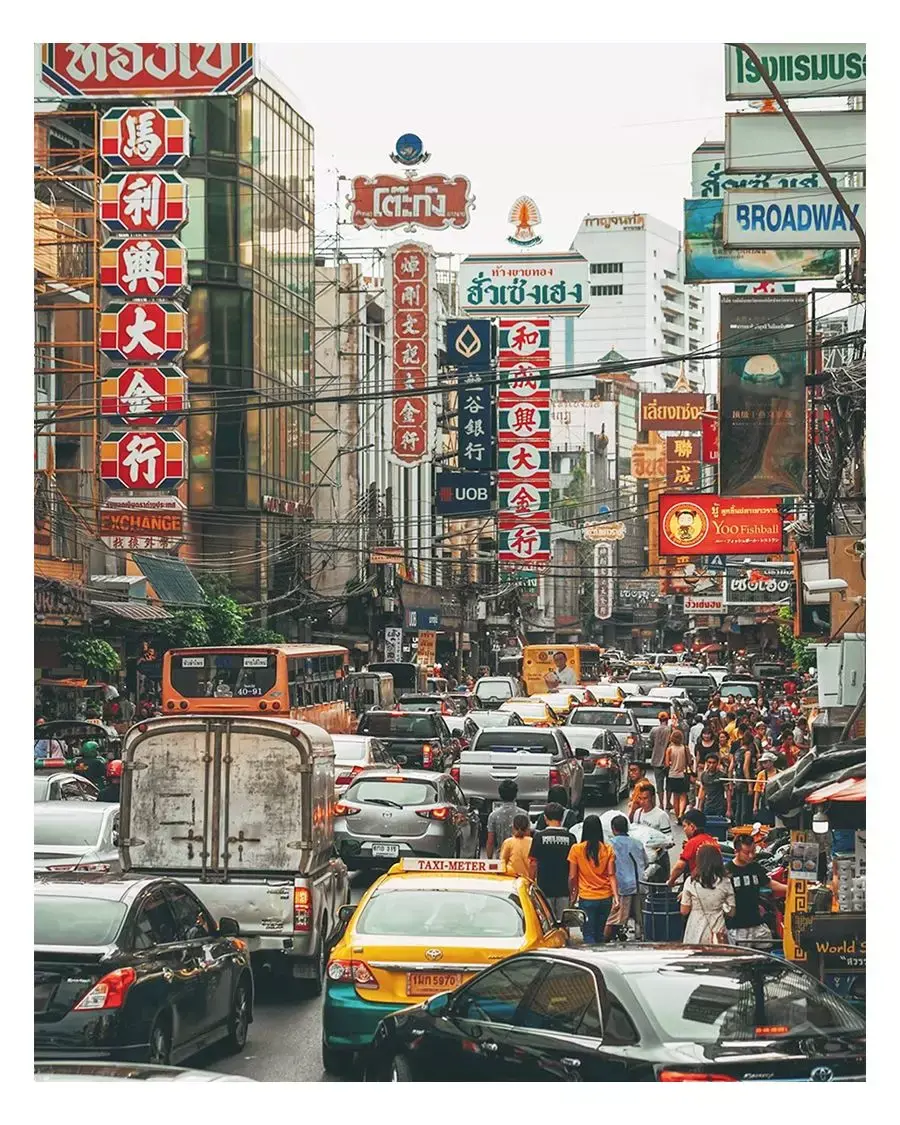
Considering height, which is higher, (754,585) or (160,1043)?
(754,585)

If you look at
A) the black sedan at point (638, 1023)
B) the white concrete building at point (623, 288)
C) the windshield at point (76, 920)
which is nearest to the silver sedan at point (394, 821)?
the windshield at point (76, 920)

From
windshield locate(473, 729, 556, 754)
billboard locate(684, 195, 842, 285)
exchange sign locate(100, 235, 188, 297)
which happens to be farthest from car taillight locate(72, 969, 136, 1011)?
exchange sign locate(100, 235, 188, 297)

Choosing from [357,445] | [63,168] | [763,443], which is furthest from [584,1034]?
[357,445]

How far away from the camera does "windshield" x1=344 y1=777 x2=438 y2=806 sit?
21.6 meters

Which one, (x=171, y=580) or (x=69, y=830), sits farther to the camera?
(x=171, y=580)

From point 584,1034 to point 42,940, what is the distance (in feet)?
12.2

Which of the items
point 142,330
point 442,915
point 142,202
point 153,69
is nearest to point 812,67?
point 442,915

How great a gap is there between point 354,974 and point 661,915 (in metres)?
5.40

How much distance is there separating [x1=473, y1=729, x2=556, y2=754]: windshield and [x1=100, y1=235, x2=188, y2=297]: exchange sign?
33.4ft

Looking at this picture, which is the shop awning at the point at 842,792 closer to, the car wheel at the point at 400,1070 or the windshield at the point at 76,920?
the car wheel at the point at 400,1070

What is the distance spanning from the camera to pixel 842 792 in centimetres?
1334

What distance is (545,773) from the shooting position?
28484 millimetres

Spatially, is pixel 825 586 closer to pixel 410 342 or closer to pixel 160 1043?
pixel 160 1043

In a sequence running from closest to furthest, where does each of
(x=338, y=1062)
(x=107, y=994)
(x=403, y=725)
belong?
(x=107, y=994) → (x=338, y=1062) → (x=403, y=725)
